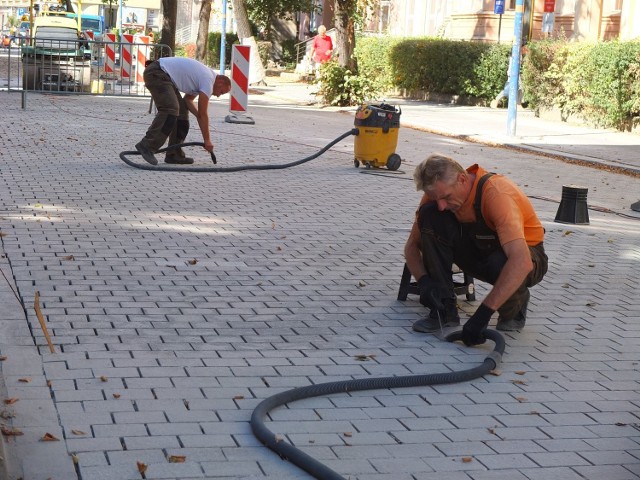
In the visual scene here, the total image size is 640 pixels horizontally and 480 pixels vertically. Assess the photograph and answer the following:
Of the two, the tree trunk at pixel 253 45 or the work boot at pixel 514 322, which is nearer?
the work boot at pixel 514 322

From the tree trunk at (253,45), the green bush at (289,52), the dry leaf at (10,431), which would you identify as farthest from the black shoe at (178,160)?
the green bush at (289,52)

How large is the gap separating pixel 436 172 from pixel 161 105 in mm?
7201

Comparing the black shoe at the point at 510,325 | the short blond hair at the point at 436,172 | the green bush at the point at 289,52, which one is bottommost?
the black shoe at the point at 510,325

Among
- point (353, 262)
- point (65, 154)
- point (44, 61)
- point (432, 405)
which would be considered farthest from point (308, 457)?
point (44, 61)

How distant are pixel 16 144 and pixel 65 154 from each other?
1.16m

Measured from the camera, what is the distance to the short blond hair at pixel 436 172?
5.58 meters

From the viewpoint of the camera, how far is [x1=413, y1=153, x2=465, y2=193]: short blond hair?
18.3 feet

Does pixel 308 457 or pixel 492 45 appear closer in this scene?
pixel 308 457

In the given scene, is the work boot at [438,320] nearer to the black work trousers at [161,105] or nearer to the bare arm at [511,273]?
the bare arm at [511,273]

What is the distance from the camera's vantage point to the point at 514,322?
6230mm

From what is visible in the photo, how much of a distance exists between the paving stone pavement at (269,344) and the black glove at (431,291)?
8.4 inches

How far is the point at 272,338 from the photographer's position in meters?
5.87

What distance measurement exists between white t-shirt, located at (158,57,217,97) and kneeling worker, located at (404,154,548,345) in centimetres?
622

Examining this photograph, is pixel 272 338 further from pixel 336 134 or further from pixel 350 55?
pixel 350 55
